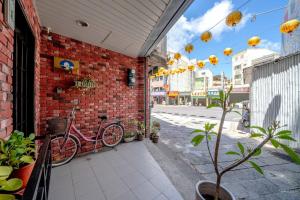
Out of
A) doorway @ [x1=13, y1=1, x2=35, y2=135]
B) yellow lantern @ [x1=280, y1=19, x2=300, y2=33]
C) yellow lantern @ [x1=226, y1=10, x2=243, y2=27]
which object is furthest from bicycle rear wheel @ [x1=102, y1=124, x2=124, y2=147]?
yellow lantern @ [x1=280, y1=19, x2=300, y2=33]

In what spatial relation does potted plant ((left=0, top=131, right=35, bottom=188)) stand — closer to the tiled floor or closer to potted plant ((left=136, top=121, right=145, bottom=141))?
the tiled floor

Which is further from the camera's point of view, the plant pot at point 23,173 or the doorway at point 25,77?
the doorway at point 25,77

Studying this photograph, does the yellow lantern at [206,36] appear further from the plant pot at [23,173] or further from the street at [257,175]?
the plant pot at [23,173]

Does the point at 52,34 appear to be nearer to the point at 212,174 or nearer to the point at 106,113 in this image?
the point at 106,113

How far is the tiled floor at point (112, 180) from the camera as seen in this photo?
2172 millimetres

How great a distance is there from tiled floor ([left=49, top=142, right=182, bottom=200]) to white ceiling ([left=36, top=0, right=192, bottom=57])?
2799 mm

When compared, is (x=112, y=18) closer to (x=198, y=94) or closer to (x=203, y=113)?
(x=203, y=113)

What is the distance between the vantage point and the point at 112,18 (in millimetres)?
2604

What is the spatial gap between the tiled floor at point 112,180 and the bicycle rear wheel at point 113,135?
0.62 m

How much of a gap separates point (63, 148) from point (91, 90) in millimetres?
1505

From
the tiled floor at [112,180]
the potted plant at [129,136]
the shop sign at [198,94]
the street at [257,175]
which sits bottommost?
the street at [257,175]

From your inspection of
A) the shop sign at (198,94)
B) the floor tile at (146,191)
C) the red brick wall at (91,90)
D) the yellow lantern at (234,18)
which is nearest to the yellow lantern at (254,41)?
the yellow lantern at (234,18)

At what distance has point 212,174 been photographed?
290 cm

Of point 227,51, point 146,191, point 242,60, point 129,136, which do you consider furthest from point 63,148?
point 242,60
